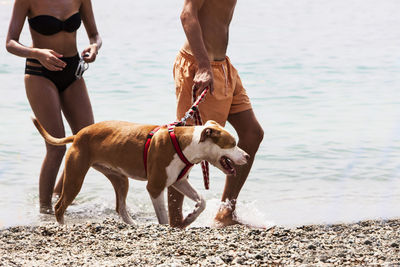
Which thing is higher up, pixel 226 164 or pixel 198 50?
pixel 198 50

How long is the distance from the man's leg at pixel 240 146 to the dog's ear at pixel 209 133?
101 cm

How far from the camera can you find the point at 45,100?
648cm

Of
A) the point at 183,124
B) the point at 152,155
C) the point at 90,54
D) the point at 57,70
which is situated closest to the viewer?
the point at 152,155

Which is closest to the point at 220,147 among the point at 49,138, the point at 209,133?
the point at 209,133

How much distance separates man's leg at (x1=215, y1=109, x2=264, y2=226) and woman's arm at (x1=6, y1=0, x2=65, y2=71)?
161 centimetres

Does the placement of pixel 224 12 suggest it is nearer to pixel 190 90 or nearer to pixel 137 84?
pixel 190 90

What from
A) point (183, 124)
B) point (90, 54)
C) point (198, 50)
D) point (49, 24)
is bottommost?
point (183, 124)

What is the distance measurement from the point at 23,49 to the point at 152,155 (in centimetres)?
167

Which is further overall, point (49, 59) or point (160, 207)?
point (49, 59)

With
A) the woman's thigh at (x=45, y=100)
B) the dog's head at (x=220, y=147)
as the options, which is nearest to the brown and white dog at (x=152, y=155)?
the dog's head at (x=220, y=147)

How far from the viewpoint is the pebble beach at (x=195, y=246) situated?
4629mm

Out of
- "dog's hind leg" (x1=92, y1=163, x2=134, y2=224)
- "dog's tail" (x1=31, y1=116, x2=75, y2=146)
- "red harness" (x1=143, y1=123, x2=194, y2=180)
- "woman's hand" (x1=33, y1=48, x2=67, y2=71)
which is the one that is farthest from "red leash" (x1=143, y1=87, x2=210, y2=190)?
"woman's hand" (x1=33, y1=48, x2=67, y2=71)

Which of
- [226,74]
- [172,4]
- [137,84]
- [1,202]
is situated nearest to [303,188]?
[226,74]

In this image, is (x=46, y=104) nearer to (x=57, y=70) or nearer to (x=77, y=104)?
(x=77, y=104)
